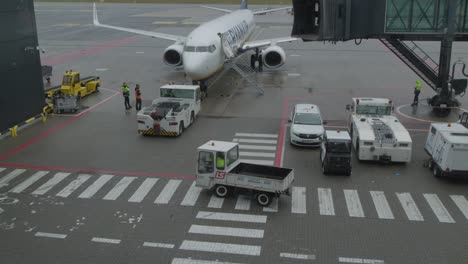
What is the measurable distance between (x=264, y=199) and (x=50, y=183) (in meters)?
10.0

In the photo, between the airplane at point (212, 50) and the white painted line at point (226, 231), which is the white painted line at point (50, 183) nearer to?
the white painted line at point (226, 231)

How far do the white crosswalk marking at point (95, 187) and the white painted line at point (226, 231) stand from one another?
5.67m

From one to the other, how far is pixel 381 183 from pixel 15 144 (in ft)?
66.5

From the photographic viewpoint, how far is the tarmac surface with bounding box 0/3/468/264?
16219 mm

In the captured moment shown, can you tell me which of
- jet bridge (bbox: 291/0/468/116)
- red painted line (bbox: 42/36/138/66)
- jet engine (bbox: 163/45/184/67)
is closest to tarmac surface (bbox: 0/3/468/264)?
jet bridge (bbox: 291/0/468/116)

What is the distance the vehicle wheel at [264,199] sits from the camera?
19.4m


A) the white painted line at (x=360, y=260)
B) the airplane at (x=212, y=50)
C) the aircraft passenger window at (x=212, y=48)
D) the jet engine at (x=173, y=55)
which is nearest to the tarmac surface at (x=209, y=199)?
the white painted line at (x=360, y=260)

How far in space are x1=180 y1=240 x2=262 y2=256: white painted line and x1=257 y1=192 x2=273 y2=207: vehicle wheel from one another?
10.7ft

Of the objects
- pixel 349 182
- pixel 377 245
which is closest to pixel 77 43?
pixel 349 182

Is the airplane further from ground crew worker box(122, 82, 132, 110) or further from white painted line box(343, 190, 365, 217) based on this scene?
white painted line box(343, 190, 365, 217)

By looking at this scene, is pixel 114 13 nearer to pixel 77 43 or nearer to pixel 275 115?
pixel 77 43

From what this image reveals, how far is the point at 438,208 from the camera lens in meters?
19.4

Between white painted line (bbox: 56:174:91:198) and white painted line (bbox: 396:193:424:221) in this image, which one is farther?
white painted line (bbox: 56:174:91:198)

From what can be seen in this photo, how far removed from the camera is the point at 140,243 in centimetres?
1664
